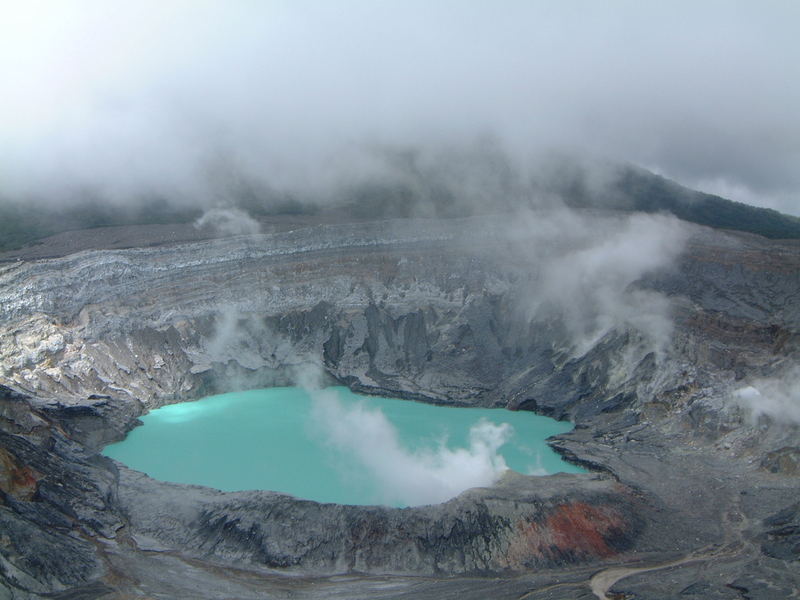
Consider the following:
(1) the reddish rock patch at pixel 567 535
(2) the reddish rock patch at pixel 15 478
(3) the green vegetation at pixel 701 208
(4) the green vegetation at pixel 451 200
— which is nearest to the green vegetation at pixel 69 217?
(4) the green vegetation at pixel 451 200

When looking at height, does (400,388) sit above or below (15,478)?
below

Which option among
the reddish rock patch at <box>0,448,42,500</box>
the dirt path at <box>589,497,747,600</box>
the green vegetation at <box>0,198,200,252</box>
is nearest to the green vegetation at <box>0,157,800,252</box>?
the green vegetation at <box>0,198,200,252</box>

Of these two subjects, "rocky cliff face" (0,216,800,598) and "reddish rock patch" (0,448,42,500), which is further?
"reddish rock patch" (0,448,42,500)

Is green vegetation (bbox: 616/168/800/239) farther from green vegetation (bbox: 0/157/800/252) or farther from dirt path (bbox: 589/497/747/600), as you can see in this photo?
dirt path (bbox: 589/497/747/600)

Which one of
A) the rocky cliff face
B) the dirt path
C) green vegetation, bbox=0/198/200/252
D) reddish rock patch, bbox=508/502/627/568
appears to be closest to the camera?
the dirt path

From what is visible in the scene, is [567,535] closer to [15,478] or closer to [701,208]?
[15,478]

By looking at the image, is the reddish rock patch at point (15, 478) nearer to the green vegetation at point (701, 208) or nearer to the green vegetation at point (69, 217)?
the green vegetation at point (69, 217)

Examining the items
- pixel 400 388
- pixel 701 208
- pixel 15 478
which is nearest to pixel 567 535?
pixel 15 478

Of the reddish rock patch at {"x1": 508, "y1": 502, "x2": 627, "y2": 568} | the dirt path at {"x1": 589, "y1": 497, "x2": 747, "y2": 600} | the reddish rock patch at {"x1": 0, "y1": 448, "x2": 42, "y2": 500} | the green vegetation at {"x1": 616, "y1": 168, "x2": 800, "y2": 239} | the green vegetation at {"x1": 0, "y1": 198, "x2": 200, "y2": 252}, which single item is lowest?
the dirt path at {"x1": 589, "y1": 497, "x2": 747, "y2": 600}

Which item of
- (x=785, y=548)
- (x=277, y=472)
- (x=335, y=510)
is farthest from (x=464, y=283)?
(x=785, y=548)
